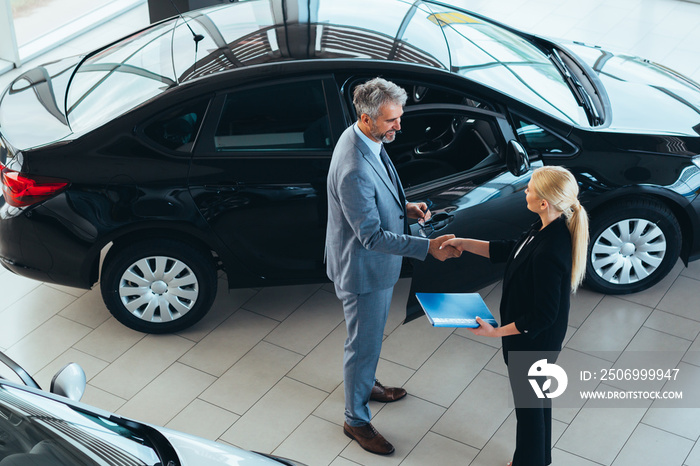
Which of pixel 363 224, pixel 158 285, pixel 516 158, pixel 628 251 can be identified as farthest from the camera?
A: pixel 628 251

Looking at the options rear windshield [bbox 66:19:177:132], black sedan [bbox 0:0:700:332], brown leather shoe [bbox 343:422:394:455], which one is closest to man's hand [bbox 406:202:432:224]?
black sedan [bbox 0:0:700:332]

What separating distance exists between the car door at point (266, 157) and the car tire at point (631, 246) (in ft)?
5.25

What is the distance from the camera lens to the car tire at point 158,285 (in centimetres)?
449

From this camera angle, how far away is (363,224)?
3389 millimetres

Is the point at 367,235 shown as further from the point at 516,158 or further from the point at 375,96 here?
the point at 516,158

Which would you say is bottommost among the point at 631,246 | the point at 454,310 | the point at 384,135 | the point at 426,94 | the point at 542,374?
the point at 631,246

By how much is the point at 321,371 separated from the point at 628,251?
1.87 metres

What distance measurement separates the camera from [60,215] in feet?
14.2

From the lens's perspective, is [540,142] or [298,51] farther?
[540,142]

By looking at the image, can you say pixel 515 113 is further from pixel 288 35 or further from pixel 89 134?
pixel 89 134

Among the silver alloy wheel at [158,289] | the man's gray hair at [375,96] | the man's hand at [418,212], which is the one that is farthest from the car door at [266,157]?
the man's gray hair at [375,96]

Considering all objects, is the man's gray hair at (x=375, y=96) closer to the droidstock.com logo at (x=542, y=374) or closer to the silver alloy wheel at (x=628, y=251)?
the droidstock.com logo at (x=542, y=374)

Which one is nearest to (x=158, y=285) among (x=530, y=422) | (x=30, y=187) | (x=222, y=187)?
(x=222, y=187)

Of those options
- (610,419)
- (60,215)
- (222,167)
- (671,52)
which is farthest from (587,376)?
(671,52)
